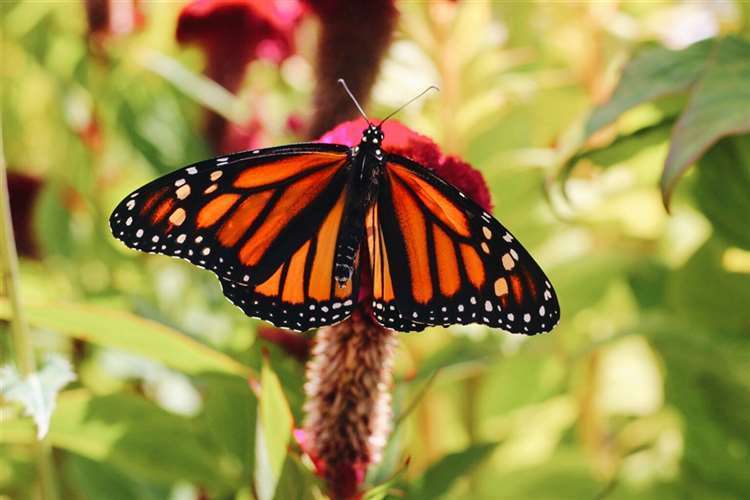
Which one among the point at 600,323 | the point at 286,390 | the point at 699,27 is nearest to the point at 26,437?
the point at 286,390

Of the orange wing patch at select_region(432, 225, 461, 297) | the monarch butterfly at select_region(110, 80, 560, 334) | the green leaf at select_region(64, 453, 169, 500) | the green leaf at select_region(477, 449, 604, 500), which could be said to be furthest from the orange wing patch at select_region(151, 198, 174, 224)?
the green leaf at select_region(477, 449, 604, 500)

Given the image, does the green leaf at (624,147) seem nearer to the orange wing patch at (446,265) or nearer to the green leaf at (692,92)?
the green leaf at (692,92)

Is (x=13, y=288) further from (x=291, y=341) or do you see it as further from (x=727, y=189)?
(x=727, y=189)

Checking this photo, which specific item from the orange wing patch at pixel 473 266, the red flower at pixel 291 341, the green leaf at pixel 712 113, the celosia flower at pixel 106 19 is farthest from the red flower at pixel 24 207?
the green leaf at pixel 712 113

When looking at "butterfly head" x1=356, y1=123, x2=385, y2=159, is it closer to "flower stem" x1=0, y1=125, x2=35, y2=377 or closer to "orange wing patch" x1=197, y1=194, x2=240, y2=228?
"orange wing patch" x1=197, y1=194, x2=240, y2=228

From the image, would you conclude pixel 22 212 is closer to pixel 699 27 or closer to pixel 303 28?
pixel 303 28

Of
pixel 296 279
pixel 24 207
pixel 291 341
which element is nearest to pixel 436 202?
pixel 296 279
